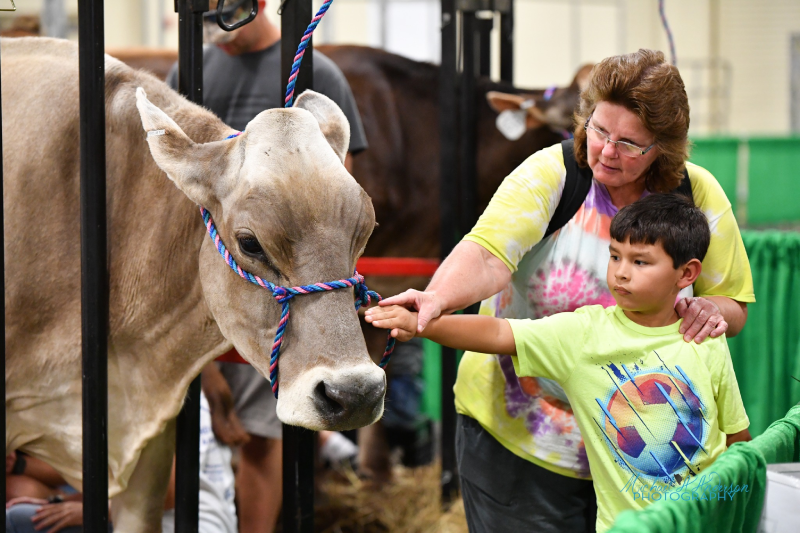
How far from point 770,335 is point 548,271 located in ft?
6.20

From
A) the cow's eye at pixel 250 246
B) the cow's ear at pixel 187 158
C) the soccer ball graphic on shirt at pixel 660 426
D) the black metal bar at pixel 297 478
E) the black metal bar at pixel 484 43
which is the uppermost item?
the black metal bar at pixel 484 43

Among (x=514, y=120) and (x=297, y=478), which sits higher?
(x=514, y=120)

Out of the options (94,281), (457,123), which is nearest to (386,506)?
(457,123)

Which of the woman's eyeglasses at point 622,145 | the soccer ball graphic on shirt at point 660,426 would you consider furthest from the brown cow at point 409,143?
the soccer ball graphic on shirt at point 660,426

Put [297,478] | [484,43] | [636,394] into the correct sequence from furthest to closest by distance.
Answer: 1. [484,43]
2. [297,478]
3. [636,394]

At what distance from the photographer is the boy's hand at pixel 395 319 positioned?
1625mm

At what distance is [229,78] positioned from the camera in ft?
9.59

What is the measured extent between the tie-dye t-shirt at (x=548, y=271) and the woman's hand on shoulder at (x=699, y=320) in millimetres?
143

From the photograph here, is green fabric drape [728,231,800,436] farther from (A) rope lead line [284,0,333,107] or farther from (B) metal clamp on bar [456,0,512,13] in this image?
(A) rope lead line [284,0,333,107]

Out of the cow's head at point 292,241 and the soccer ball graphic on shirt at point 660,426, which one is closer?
the cow's head at point 292,241

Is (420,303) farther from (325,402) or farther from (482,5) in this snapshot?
(482,5)

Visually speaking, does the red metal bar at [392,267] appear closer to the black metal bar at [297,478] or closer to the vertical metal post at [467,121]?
the vertical metal post at [467,121]

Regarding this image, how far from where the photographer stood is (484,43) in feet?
12.3

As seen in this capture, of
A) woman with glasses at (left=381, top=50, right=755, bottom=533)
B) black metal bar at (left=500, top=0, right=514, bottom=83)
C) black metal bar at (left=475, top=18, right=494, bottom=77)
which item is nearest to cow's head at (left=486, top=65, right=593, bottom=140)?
black metal bar at (left=500, top=0, right=514, bottom=83)
